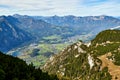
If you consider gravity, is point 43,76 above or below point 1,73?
below

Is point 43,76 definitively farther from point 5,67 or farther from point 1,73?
point 1,73

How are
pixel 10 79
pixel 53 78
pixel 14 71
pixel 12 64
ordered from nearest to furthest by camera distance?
pixel 10 79
pixel 14 71
pixel 12 64
pixel 53 78

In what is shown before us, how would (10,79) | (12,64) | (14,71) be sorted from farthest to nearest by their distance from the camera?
(12,64)
(14,71)
(10,79)

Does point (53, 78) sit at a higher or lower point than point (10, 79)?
lower

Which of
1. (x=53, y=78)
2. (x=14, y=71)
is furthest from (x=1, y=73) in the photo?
(x=53, y=78)

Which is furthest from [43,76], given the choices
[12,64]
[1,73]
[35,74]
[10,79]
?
[1,73]

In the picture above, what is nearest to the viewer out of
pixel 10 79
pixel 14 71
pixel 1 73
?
pixel 1 73

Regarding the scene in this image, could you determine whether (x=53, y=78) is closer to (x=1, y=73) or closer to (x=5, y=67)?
(x=5, y=67)

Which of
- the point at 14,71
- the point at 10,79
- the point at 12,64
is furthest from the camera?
the point at 12,64

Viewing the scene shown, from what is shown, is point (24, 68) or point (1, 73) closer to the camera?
point (1, 73)

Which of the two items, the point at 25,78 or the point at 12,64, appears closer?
the point at 25,78
